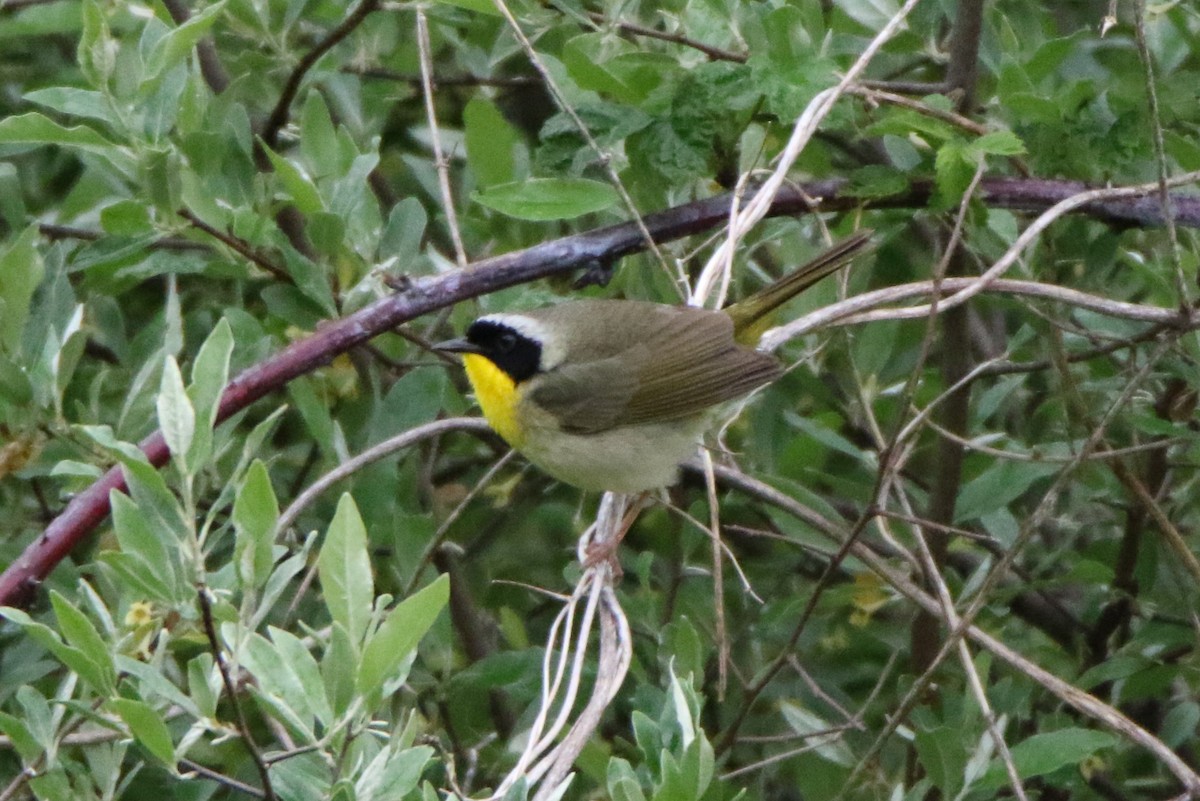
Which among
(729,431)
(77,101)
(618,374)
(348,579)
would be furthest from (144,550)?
(729,431)

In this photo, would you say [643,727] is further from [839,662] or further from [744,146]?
[839,662]

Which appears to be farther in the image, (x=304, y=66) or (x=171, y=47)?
(x=304, y=66)

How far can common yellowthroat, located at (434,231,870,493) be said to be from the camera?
3.17 meters

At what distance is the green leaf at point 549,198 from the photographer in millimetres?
2775

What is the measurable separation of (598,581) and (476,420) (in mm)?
728

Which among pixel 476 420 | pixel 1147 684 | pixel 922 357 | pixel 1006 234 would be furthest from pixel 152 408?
pixel 1147 684

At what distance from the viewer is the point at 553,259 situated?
9.09ft

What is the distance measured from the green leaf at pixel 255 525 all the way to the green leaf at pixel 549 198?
3.78 ft

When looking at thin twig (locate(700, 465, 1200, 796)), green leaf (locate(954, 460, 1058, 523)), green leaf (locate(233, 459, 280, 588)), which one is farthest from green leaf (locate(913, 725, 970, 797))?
green leaf (locate(233, 459, 280, 588))

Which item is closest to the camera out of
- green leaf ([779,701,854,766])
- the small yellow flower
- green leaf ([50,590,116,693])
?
green leaf ([50,590,116,693])

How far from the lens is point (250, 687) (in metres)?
1.68

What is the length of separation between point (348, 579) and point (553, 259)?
3.82 feet

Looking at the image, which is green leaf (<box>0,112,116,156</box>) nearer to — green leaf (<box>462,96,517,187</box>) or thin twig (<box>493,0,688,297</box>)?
thin twig (<box>493,0,688,297</box>)

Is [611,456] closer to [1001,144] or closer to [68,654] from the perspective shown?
[1001,144]
